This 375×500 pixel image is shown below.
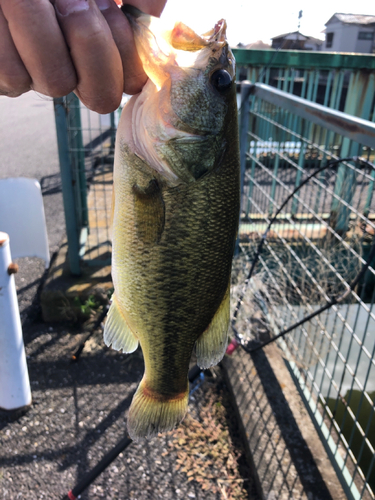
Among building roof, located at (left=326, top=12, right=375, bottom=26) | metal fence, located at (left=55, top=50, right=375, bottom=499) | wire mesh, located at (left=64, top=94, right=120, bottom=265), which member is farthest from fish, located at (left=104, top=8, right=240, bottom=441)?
building roof, located at (left=326, top=12, right=375, bottom=26)

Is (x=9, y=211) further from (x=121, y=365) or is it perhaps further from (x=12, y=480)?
(x=12, y=480)

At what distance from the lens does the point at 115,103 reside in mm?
1186

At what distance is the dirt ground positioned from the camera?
106 inches

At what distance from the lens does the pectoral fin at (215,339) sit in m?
1.54

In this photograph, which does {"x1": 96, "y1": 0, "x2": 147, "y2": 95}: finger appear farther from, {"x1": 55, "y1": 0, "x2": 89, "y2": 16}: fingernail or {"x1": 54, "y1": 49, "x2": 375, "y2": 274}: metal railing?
{"x1": 54, "y1": 49, "x2": 375, "y2": 274}: metal railing

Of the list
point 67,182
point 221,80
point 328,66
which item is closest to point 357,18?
point 328,66

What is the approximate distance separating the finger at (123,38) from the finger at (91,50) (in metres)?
0.07

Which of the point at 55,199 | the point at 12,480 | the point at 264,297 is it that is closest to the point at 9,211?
the point at 12,480

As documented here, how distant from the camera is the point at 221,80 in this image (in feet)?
4.29

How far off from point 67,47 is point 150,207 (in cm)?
50

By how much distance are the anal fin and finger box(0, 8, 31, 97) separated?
76 cm

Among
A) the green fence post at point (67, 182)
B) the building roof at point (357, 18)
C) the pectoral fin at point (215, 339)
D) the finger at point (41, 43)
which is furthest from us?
the building roof at point (357, 18)

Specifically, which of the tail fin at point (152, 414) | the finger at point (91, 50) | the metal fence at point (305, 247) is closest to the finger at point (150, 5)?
the finger at point (91, 50)

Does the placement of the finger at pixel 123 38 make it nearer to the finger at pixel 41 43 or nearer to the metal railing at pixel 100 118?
the finger at pixel 41 43
